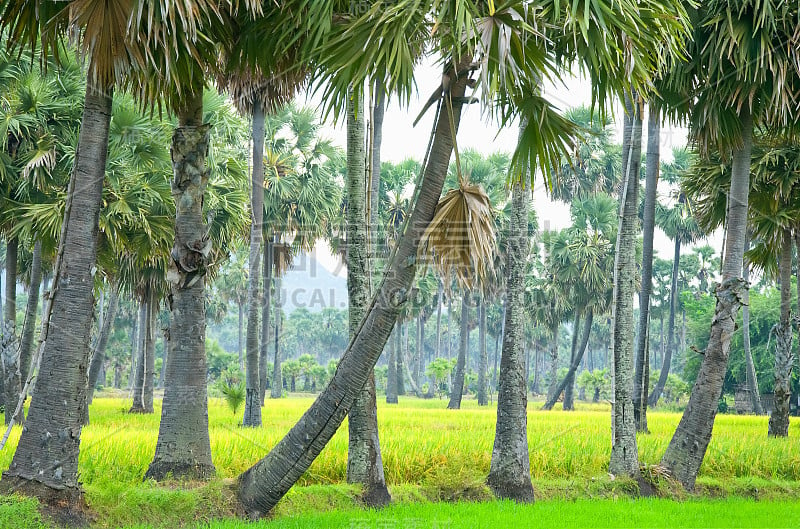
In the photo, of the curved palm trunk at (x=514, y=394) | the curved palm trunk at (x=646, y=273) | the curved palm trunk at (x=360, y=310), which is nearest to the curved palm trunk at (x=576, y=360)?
the curved palm trunk at (x=646, y=273)

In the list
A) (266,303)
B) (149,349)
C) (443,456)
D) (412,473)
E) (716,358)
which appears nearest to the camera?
(412,473)

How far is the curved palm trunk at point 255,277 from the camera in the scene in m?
17.4

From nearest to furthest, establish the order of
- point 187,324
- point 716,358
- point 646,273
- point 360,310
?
point 187,324 < point 360,310 < point 716,358 < point 646,273

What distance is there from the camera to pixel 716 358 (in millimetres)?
11156

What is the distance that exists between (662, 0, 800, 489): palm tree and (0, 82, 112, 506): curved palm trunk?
845cm

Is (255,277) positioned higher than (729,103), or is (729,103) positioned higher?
(729,103)

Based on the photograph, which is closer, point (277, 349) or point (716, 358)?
point (716, 358)

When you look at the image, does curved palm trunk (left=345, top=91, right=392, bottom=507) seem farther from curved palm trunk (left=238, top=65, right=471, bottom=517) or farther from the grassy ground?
curved palm trunk (left=238, top=65, right=471, bottom=517)

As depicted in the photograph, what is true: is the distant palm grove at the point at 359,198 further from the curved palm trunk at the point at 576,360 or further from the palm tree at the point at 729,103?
the curved palm trunk at the point at 576,360

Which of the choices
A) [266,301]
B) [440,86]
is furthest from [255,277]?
[440,86]

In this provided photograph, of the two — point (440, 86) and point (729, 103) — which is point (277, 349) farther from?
point (440, 86)

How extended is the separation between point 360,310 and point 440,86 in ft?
10.5

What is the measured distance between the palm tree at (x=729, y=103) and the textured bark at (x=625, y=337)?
756 mm

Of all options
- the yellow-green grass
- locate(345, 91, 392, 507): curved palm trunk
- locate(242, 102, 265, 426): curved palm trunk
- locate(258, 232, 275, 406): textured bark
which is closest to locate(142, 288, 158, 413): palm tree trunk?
locate(258, 232, 275, 406): textured bark
